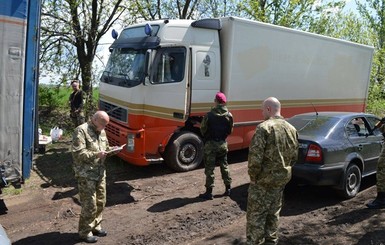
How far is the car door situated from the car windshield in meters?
0.38

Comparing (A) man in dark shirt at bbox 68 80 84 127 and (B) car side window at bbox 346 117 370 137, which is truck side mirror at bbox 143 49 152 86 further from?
(B) car side window at bbox 346 117 370 137

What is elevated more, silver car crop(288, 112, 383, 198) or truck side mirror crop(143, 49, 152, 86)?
truck side mirror crop(143, 49, 152, 86)

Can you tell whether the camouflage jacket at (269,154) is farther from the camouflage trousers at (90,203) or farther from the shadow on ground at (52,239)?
the shadow on ground at (52,239)

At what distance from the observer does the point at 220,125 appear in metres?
6.71

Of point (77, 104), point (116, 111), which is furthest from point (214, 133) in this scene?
point (77, 104)

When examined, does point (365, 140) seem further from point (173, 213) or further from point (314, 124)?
point (173, 213)

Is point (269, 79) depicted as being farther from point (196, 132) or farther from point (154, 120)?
point (154, 120)

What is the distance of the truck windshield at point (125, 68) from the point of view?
794 cm

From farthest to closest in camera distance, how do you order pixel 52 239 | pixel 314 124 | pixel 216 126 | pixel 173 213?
pixel 314 124, pixel 216 126, pixel 173 213, pixel 52 239

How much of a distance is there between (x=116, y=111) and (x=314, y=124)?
4119mm

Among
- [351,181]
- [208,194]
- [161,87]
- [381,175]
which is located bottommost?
[208,194]

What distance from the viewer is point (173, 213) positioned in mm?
6148

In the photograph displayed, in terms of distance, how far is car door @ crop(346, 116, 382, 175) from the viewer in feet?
22.8

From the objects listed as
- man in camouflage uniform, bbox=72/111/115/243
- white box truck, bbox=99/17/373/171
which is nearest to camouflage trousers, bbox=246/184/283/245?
man in camouflage uniform, bbox=72/111/115/243
